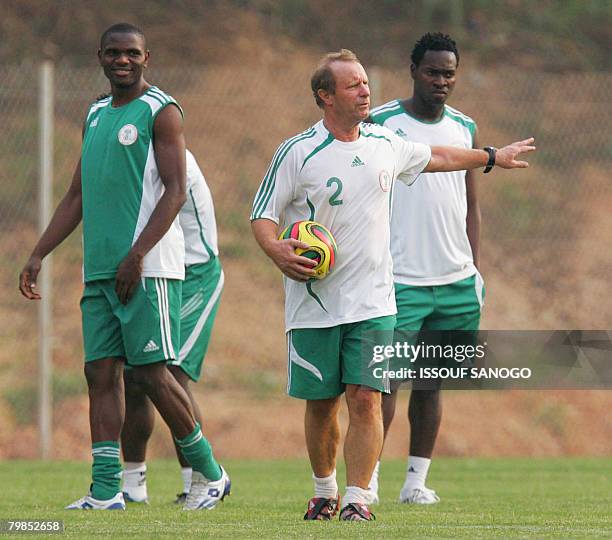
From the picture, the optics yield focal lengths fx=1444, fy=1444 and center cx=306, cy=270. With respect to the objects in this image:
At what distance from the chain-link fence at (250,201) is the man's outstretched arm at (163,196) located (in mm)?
7427

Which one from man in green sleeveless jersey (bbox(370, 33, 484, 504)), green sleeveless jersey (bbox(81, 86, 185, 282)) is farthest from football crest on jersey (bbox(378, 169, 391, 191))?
man in green sleeveless jersey (bbox(370, 33, 484, 504))

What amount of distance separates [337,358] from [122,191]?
4.58 feet

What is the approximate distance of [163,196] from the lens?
722 centimetres

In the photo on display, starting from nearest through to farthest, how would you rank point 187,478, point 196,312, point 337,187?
1. point 337,187
2. point 187,478
3. point 196,312

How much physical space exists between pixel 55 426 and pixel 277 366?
251cm

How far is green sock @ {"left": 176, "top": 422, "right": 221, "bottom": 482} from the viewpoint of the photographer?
7375 mm

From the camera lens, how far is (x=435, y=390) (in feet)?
28.5

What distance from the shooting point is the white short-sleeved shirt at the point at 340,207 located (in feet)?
22.2

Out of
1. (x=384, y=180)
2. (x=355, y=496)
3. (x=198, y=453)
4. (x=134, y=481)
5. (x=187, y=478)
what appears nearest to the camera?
(x=355, y=496)

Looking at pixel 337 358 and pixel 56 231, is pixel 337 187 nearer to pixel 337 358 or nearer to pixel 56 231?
pixel 337 358

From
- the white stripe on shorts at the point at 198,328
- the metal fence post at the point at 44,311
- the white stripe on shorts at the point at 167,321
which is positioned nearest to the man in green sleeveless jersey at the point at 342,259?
the white stripe on shorts at the point at 167,321

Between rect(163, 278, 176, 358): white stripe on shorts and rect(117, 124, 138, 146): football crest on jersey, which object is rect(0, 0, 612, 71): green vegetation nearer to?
rect(117, 124, 138, 146): football crest on jersey

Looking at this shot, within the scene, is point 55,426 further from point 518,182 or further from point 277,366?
point 518,182

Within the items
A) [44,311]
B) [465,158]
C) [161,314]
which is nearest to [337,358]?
[161,314]
